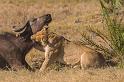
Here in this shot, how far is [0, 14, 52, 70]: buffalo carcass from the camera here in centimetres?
1556

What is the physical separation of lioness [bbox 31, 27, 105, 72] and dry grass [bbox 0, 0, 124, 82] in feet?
3.05

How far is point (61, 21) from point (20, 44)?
52.1 ft

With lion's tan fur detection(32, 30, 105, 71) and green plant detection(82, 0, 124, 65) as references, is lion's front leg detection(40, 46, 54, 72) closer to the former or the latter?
lion's tan fur detection(32, 30, 105, 71)

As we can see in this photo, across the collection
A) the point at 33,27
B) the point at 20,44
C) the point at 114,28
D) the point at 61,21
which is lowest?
the point at 61,21

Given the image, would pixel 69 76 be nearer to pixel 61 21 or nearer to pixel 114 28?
pixel 114 28

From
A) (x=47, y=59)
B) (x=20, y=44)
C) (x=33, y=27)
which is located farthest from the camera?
(x=20, y=44)

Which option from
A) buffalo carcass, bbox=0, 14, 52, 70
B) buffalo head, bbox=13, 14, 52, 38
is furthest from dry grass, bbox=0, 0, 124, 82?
buffalo head, bbox=13, 14, 52, 38

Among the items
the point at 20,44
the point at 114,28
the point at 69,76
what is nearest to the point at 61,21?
the point at 20,44

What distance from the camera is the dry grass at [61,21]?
12.1 m

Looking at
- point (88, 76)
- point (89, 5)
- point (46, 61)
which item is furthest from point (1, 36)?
point (89, 5)

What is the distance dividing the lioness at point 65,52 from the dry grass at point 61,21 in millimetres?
930

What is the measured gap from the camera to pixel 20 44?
625 inches

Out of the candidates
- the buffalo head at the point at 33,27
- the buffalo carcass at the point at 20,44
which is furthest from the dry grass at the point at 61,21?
the buffalo head at the point at 33,27

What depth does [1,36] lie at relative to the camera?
53.0ft
